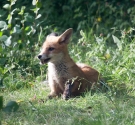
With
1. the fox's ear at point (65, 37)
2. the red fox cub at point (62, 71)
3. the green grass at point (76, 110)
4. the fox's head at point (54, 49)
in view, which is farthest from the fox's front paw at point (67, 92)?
the fox's ear at point (65, 37)

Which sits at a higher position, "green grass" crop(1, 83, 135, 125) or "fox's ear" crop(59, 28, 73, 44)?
"fox's ear" crop(59, 28, 73, 44)

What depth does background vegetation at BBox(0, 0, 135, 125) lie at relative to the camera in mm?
6277

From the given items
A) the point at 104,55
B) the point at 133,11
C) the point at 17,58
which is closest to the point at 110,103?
the point at 104,55

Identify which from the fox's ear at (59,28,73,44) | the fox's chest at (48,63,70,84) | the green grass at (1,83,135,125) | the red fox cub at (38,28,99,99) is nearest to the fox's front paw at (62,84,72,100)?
the red fox cub at (38,28,99,99)

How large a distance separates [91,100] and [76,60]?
236 cm

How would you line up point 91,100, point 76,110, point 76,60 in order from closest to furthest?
point 76,110 → point 91,100 → point 76,60

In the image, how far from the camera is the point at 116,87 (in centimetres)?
777

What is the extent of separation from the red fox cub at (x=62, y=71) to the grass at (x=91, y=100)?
230 mm

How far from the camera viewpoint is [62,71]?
7.75 m

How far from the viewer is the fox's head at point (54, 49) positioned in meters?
7.68

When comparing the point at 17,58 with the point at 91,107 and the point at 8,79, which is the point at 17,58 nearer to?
the point at 8,79

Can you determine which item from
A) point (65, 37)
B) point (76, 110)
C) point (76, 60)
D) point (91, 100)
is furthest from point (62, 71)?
point (76, 60)

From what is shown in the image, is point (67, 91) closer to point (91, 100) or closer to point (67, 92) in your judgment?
point (67, 92)

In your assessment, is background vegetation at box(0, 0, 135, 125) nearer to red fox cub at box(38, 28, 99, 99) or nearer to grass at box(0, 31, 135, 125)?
grass at box(0, 31, 135, 125)
